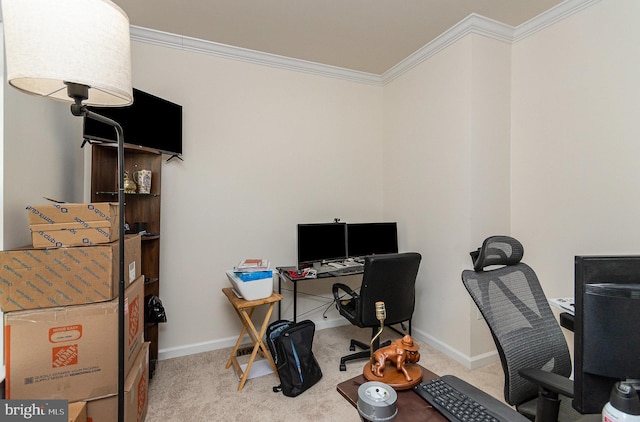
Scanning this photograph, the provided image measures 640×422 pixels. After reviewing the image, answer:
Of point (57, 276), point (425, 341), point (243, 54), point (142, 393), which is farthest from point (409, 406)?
point (243, 54)

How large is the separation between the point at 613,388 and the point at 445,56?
2723mm

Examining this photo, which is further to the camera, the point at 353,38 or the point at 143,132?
the point at 353,38

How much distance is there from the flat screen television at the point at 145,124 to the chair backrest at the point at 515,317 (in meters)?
2.36

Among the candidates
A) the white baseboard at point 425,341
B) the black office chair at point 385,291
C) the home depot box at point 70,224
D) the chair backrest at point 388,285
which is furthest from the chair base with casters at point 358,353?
the home depot box at point 70,224

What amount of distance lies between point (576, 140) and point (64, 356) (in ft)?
10.9

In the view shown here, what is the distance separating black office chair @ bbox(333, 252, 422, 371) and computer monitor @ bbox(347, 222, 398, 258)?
0.69 meters

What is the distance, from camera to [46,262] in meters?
1.36

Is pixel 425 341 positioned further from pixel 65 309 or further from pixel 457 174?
pixel 65 309

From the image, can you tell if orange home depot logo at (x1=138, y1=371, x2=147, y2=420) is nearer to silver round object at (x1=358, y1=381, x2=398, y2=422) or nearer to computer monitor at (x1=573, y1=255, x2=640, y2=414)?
silver round object at (x1=358, y1=381, x2=398, y2=422)

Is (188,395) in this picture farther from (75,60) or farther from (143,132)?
(75,60)

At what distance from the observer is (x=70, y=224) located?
1425mm

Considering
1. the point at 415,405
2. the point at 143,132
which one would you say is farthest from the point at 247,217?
the point at 415,405

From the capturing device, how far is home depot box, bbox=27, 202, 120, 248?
1366 mm

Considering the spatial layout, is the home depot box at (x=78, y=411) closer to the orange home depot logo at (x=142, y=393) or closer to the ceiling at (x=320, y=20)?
the orange home depot logo at (x=142, y=393)
